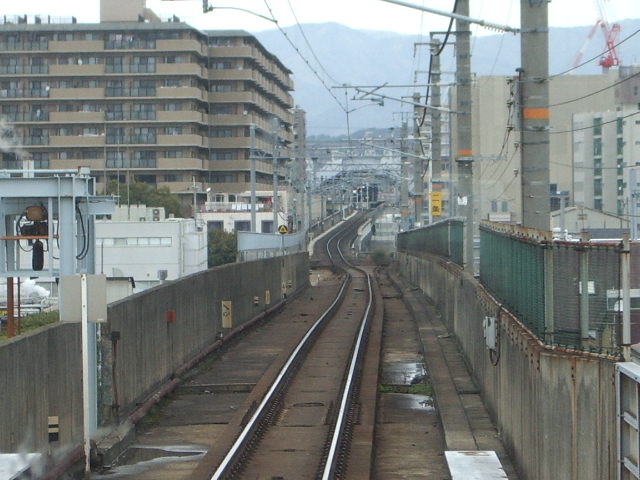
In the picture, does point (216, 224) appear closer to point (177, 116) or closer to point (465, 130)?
point (177, 116)

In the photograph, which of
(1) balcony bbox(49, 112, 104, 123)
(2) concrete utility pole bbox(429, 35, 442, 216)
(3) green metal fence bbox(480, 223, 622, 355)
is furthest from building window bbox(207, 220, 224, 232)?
(3) green metal fence bbox(480, 223, 622, 355)

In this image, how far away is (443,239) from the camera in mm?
35969

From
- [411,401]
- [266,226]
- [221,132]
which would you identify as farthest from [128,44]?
[411,401]

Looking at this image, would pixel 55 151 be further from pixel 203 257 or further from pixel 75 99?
pixel 203 257

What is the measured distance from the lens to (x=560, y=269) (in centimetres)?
1066

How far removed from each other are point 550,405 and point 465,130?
17.7 meters

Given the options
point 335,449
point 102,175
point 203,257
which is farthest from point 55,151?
point 335,449

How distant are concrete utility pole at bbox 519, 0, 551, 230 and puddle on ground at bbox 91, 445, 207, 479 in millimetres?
5626

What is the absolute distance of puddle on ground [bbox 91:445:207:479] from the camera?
1298 cm

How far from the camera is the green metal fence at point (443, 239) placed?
29.3m

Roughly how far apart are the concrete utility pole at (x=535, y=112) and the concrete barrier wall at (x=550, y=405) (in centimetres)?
154

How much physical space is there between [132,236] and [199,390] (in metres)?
33.9

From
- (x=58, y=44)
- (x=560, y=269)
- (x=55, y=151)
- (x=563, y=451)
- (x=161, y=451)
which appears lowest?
(x=161, y=451)

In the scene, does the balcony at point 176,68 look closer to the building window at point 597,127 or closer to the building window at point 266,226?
the building window at point 266,226
